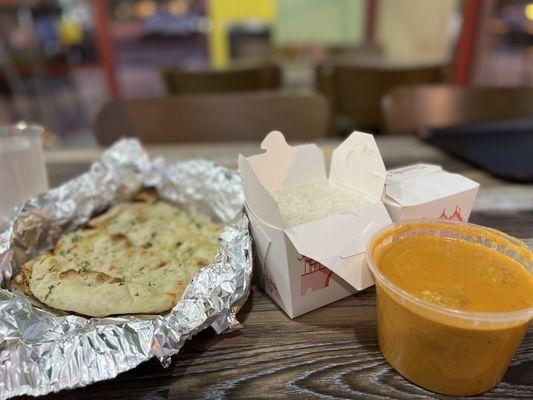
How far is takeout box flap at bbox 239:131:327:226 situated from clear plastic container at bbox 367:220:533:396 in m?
0.23

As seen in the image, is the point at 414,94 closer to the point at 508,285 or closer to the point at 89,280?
the point at 508,285

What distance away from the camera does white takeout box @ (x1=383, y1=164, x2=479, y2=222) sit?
70cm

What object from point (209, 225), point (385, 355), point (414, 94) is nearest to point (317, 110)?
point (414, 94)

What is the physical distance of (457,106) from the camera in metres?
1.86

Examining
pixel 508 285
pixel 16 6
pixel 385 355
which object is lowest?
pixel 385 355

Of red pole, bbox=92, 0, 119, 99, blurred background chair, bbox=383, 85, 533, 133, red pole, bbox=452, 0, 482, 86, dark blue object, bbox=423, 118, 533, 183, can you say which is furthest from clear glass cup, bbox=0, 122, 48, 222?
red pole, bbox=452, 0, 482, 86

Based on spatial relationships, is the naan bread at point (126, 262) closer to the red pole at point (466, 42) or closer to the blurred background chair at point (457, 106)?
the blurred background chair at point (457, 106)

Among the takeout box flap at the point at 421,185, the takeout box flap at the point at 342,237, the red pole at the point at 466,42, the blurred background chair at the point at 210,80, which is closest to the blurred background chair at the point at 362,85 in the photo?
the blurred background chair at the point at 210,80

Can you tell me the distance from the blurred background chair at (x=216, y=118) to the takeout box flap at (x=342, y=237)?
1.10m

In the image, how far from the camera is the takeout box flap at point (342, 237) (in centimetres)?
62

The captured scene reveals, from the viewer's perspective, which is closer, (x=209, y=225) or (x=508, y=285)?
(x=508, y=285)

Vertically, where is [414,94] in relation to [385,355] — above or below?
above

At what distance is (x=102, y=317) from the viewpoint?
2.10 feet

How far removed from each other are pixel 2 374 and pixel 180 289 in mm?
268
